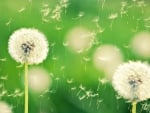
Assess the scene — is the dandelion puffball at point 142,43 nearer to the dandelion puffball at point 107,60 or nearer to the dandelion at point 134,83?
the dandelion puffball at point 107,60

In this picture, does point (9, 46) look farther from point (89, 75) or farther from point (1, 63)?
point (89, 75)

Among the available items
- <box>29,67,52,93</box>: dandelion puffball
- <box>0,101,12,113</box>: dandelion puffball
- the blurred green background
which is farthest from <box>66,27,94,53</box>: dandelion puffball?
<box>0,101,12,113</box>: dandelion puffball

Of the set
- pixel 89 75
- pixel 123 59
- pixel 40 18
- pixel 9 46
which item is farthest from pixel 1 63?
pixel 123 59

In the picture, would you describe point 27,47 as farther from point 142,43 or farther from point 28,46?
point 142,43

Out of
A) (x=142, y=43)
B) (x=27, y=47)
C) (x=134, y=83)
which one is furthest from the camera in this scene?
(x=142, y=43)

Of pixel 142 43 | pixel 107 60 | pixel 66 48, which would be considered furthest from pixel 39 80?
pixel 142 43

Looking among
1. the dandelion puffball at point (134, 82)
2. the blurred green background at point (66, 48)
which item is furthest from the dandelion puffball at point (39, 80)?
the dandelion puffball at point (134, 82)

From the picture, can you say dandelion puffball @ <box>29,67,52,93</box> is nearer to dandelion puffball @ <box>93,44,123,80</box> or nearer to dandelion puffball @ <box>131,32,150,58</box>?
dandelion puffball @ <box>93,44,123,80</box>
